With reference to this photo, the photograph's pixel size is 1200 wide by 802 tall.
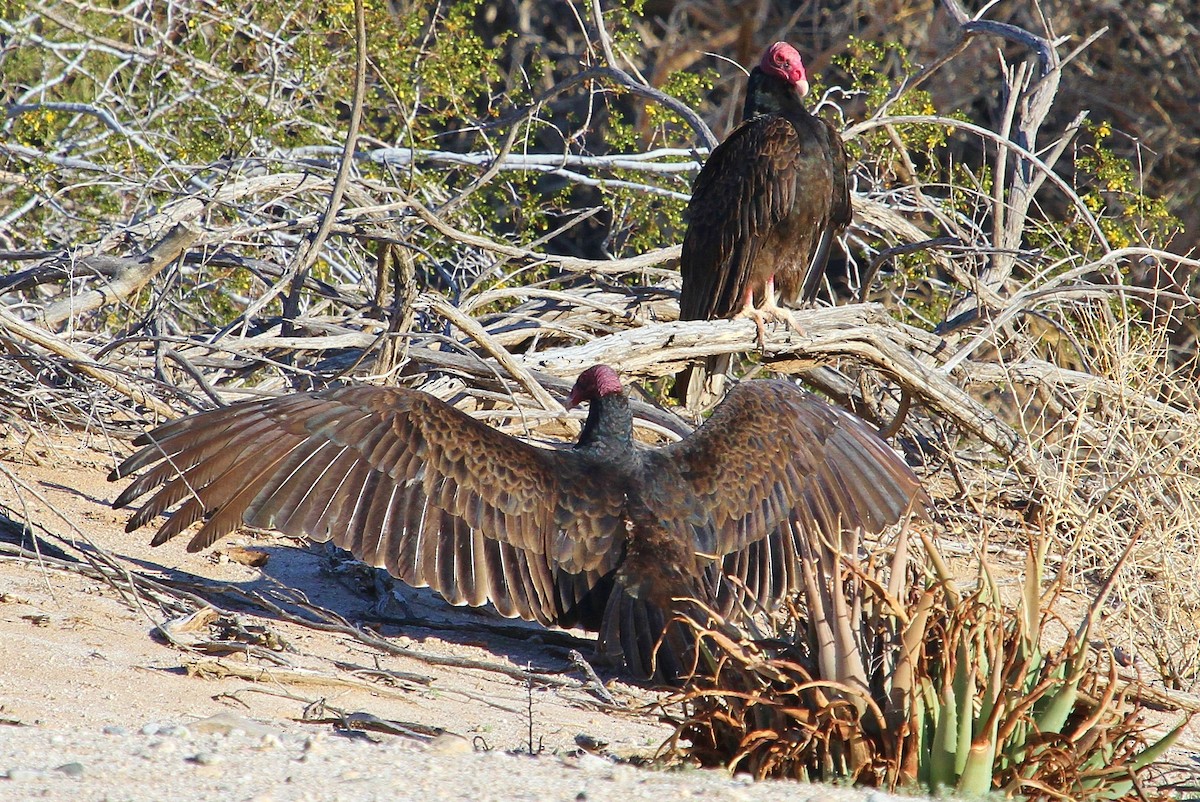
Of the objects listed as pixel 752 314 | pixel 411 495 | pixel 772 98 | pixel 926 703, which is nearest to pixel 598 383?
pixel 411 495

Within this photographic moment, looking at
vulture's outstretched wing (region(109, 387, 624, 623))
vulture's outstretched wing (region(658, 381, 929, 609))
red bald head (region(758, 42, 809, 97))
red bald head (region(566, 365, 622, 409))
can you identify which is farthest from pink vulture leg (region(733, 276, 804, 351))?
vulture's outstretched wing (region(109, 387, 624, 623))

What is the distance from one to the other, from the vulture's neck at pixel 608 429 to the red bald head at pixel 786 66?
1.87 metres

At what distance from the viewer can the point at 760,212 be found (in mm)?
4914

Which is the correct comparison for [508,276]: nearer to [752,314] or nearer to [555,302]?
[555,302]

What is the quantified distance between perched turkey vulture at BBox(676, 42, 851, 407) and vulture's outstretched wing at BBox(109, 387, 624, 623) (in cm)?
147

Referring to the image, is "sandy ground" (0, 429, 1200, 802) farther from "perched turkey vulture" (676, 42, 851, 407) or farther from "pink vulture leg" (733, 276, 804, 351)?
"perched turkey vulture" (676, 42, 851, 407)

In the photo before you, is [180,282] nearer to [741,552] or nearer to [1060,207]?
[741,552]

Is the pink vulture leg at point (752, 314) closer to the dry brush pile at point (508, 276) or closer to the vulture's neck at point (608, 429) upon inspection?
the dry brush pile at point (508, 276)

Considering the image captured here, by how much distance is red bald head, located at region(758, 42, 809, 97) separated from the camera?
5.11 m

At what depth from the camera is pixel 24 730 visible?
8.25 feet

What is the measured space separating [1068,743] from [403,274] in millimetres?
2599

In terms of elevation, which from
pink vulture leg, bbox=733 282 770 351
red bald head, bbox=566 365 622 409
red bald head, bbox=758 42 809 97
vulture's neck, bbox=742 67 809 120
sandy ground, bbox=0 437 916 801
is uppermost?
red bald head, bbox=758 42 809 97

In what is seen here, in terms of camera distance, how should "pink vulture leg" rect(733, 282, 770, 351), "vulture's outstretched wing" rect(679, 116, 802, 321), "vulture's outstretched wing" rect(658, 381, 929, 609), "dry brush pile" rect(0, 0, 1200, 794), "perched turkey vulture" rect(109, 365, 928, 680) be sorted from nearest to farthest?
1. "perched turkey vulture" rect(109, 365, 928, 680)
2. "vulture's outstretched wing" rect(658, 381, 929, 609)
3. "dry brush pile" rect(0, 0, 1200, 794)
4. "pink vulture leg" rect(733, 282, 770, 351)
5. "vulture's outstretched wing" rect(679, 116, 802, 321)

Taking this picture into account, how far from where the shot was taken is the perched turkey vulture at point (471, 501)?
11.6ft
